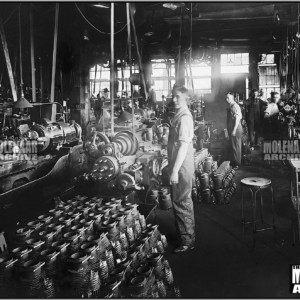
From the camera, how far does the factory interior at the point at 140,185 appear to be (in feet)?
9.28

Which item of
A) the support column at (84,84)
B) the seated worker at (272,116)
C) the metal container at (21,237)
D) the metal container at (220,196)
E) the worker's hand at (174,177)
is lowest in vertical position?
the metal container at (220,196)

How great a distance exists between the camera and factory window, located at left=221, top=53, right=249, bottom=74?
14.2 meters

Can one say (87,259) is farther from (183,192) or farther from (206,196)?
(206,196)

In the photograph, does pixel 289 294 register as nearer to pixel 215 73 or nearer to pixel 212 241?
pixel 212 241

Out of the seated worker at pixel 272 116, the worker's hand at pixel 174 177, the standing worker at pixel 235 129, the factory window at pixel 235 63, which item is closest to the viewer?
the worker's hand at pixel 174 177

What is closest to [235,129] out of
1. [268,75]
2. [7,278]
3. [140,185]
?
[140,185]

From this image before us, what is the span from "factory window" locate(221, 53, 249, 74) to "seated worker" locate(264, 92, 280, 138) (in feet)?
15.4

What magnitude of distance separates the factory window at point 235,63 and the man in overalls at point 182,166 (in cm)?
1106

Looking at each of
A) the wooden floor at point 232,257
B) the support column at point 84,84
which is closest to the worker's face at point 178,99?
the wooden floor at point 232,257

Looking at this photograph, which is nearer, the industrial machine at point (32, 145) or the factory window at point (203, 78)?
the industrial machine at point (32, 145)

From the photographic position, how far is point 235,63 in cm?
1419

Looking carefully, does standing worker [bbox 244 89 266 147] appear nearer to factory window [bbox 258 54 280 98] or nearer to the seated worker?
the seated worker

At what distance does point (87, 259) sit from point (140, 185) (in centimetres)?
247

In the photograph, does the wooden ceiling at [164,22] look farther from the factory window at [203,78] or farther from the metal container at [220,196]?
the metal container at [220,196]
